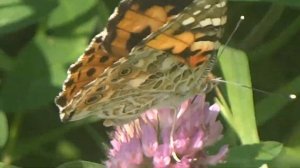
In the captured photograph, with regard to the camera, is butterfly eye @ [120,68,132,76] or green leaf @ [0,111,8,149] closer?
butterfly eye @ [120,68,132,76]

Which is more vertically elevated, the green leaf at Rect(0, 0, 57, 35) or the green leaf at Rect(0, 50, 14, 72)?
the green leaf at Rect(0, 0, 57, 35)

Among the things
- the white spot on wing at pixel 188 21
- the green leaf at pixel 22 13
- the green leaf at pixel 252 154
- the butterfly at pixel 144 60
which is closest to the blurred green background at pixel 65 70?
the green leaf at pixel 22 13

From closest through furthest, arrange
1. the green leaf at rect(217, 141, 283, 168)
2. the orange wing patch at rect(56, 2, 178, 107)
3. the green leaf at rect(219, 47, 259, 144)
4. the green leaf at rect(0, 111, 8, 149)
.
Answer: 1. the orange wing patch at rect(56, 2, 178, 107)
2. the green leaf at rect(217, 141, 283, 168)
3. the green leaf at rect(0, 111, 8, 149)
4. the green leaf at rect(219, 47, 259, 144)

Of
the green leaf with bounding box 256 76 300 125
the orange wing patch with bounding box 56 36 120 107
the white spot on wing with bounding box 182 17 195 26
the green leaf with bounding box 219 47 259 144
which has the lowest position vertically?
the green leaf with bounding box 256 76 300 125

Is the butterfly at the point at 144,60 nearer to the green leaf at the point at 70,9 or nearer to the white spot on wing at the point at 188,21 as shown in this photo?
the white spot on wing at the point at 188,21

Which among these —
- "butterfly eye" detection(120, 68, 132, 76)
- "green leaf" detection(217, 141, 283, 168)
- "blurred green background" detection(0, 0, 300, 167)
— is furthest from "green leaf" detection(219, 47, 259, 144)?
"butterfly eye" detection(120, 68, 132, 76)

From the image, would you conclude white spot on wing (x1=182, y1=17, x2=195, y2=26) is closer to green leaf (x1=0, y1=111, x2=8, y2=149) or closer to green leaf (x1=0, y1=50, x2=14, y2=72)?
green leaf (x1=0, y1=111, x2=8, y2=149)

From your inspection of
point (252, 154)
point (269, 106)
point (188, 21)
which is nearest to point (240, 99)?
point (269, 106)

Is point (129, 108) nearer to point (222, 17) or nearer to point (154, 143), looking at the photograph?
point (154, 143)
